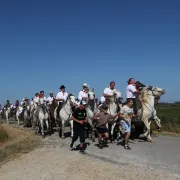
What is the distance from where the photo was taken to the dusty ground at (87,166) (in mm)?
9750

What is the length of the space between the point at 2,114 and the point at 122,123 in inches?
1129

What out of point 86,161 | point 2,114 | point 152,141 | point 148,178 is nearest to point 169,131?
point 152,141

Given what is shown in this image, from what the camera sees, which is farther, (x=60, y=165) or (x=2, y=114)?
(x=2, y=114)

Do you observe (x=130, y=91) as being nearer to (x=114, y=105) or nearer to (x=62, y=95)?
(x=114, y=105)

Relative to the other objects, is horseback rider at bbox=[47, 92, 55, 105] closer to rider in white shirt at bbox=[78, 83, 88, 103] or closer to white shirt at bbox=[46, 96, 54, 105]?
white shirt at bbox=[46, 96, 54, 105]

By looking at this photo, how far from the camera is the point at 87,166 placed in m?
10.9

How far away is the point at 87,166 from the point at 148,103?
570 centimetres

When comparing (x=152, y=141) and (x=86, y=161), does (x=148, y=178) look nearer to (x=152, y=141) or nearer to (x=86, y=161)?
(x=86, y=161)

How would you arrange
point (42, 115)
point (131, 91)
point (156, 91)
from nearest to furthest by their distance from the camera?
point (156, 91) < point (131, 91) < point (42, 115)

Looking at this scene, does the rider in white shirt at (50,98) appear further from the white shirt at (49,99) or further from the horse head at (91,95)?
the horse head at (91,95)

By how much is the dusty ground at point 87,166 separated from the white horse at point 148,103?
1344 millimetres

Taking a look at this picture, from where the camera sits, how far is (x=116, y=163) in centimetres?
1102

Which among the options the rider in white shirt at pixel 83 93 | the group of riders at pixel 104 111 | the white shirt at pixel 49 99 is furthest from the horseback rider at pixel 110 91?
the white shirt at pixel 49 99

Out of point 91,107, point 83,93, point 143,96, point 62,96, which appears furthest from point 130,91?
point 62,96
